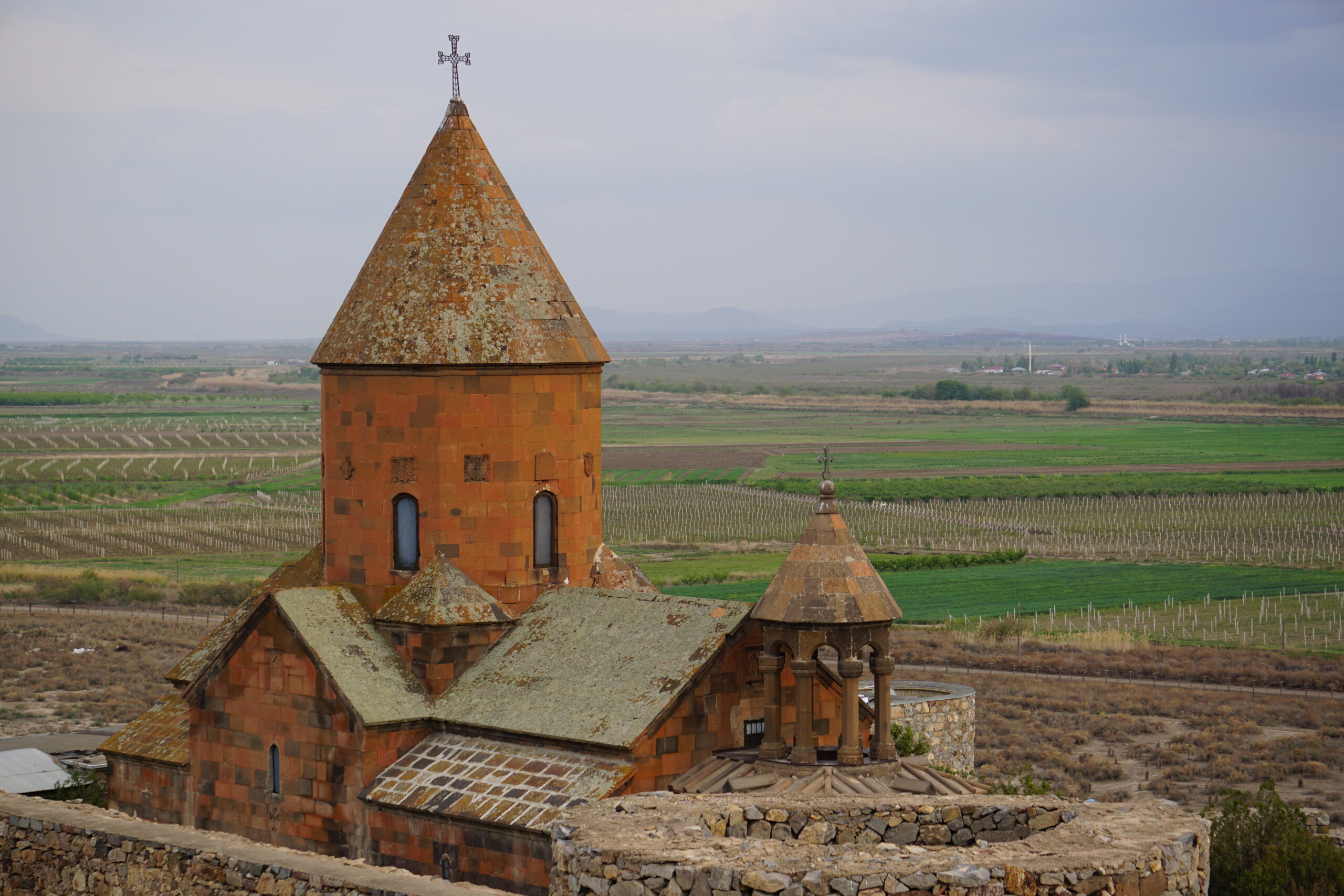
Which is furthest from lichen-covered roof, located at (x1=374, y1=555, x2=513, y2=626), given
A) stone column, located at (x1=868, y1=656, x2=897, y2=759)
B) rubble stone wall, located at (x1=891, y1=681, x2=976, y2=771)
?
rubble stone wall, located at (x1=891, y1=681, x2=976, y2=771)

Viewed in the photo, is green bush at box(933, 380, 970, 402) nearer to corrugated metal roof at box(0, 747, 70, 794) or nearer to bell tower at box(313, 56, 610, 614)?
corrugated metal roof at box(0, 747, 70, 794)

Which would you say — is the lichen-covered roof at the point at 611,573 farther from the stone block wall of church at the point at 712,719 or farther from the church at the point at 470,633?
the stone block wall of church at the point at 712,719

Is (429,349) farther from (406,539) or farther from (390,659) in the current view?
(390,659)

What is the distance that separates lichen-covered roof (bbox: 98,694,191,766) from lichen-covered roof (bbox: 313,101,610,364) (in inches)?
183

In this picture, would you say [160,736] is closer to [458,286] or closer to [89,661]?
[458,286]

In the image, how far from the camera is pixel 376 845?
616 inches

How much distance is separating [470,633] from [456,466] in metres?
1.90

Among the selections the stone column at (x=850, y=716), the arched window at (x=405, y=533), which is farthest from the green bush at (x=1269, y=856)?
the arched window at (x=405, y=533)

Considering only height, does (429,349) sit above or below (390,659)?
above

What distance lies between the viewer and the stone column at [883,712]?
14586 mm

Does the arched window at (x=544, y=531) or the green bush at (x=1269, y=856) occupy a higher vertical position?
the arched window at (x=544, y=531)

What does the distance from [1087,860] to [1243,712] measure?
27.7 m

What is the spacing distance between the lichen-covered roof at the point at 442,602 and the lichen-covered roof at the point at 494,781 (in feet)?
4.33

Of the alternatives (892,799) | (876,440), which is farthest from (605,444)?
(892,799)
